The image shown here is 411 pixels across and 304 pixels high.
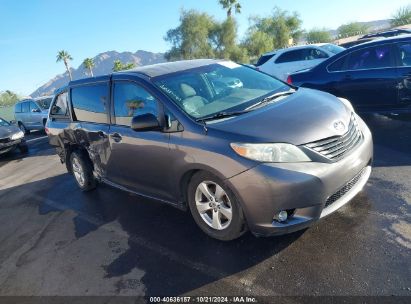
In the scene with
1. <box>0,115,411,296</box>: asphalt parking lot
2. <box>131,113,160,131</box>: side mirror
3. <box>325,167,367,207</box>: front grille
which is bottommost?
<box>0,115,411,296</box>: asphalt parking lot

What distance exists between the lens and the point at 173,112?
390 cm

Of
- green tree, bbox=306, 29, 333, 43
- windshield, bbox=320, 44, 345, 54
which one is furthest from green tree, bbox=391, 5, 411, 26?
windshield, bbox=320, 44, 345, 54

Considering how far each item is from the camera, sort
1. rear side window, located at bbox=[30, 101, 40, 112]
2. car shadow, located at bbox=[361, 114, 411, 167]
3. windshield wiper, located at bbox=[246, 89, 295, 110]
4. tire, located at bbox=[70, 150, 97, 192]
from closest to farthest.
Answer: windshield wiper, located at bbox=[246, 89, 295, 110] → car shadow, located at bbox=[361, 114, 411, 167] → tire, located at bbox=[70, 150, 97, 192] → rear side window, located at bbox=[30, 101, 40, 112]

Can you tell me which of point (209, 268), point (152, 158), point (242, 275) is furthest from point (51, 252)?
point (242, 275)

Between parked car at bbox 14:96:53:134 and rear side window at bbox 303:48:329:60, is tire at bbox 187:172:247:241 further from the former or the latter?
parked car at bbox 14:96:53:134

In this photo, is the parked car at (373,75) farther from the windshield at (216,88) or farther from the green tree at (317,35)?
the green tree at (317,35)

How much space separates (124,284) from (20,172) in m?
6.75

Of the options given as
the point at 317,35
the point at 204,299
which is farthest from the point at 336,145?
the point at 317,35

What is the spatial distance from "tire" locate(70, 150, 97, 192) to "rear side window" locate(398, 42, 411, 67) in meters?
5.42

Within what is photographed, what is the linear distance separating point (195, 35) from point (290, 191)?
6010 cm

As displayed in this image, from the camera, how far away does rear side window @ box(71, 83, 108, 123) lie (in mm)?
4977

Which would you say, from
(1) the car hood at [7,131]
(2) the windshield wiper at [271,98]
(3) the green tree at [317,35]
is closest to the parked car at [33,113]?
(1) the car hood at [7,131]

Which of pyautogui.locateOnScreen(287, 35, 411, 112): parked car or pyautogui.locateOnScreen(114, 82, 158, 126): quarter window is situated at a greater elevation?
pyautogui.locateOnScreen(114, 82, 158, 126): quarter window

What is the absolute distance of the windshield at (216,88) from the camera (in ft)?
13.1
